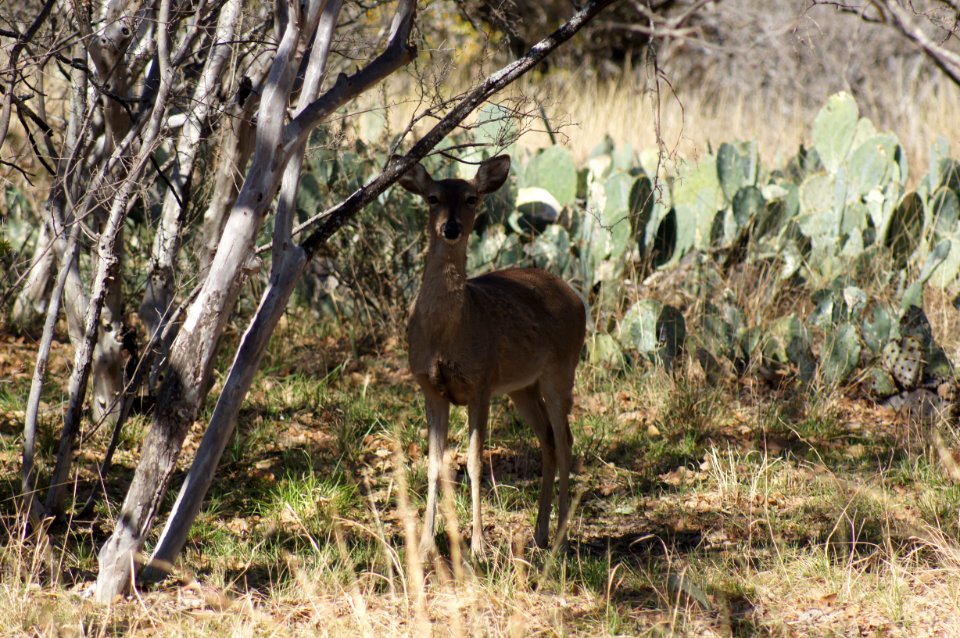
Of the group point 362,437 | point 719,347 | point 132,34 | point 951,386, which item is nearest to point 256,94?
point 132,34

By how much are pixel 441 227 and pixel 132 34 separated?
5.10 ft

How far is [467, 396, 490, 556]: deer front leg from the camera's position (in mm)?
4887

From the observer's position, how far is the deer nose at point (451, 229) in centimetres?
484

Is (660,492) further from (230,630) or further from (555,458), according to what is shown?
(230,630)

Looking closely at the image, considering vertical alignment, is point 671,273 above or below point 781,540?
above

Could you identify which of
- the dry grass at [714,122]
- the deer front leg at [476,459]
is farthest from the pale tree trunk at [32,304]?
the dry grass at [714,122]

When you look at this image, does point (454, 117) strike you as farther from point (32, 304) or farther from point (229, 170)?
point (32, 304)

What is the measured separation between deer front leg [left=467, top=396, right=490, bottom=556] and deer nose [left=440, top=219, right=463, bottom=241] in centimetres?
77

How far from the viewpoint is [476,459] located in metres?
5.03

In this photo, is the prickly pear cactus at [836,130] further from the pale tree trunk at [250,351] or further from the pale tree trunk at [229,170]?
the pale tree trunk at [250,351]

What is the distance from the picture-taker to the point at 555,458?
5402mm

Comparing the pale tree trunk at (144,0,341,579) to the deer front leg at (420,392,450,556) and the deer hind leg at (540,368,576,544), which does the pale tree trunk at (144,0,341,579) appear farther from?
the deer hind leg at (540,368,576,544)

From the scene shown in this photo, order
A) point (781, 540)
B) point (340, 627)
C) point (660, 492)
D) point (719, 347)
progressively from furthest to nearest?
point (719, 347)
point (660, 492)
point (781, 540)
point (340, 627)

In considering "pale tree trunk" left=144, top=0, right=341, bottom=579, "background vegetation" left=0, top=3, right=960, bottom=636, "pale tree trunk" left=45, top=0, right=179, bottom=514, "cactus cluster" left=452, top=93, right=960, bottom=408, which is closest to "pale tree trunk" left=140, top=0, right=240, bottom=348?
"pale tree trunk" left=45, top=0, right=179, bottom=514
